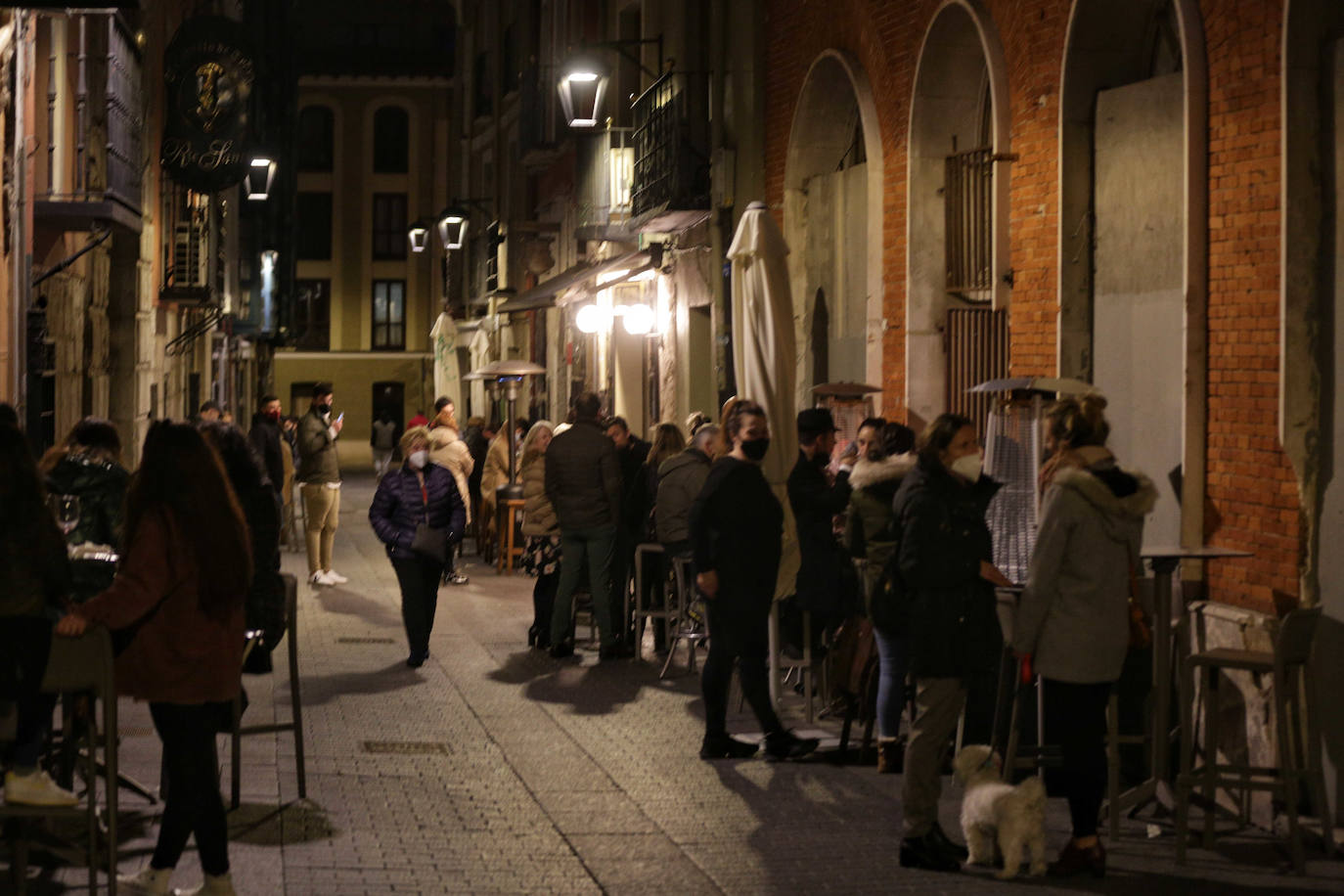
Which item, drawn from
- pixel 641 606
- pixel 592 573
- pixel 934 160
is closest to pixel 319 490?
pixel 592 573

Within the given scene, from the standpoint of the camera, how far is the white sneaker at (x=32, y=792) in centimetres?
678

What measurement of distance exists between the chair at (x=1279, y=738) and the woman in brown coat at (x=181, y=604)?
4.04 meters

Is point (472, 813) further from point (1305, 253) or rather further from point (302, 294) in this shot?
point (302, 294)

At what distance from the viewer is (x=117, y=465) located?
397 inches

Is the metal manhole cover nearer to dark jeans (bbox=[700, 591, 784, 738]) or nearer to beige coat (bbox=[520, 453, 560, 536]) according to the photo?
dark jeans (bbox=[700, 591, 784, 738])

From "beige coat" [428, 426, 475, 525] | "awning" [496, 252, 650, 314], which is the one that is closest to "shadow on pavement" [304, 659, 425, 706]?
"beige coat" [428, 426, 475, 525]

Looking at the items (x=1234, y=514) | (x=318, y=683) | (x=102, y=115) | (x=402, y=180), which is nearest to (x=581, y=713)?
(x=318, y=683)

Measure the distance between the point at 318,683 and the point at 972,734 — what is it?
5032 millimetres

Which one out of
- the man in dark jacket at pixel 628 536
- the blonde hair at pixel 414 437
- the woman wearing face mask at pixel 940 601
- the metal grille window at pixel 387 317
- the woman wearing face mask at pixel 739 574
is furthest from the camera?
the metal grille window at pixel 387 317

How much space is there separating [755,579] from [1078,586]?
2799 mm

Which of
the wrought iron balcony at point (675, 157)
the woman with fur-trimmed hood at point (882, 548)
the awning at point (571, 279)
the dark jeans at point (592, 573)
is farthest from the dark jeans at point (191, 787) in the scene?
the awning at point (571, 279)

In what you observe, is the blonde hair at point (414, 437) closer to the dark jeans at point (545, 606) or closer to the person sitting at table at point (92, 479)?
the dark jeans at point (545, 606)

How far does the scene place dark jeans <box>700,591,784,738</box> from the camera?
10.2 meters

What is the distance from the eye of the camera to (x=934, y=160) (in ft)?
49.5
